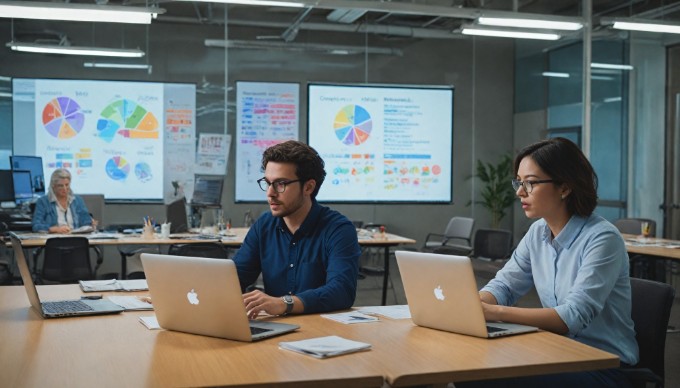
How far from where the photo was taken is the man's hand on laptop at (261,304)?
2.72 metres

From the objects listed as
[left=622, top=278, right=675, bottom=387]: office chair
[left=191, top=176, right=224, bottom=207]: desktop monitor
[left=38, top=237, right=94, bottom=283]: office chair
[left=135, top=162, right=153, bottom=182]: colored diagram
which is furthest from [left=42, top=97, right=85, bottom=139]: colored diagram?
[left=622, top=278, right=675, bottom=387]: office chair

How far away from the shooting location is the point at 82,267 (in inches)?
A: 266

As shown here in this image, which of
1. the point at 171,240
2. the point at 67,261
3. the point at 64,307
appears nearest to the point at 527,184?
the point at 64,307

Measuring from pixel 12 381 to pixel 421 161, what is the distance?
9097 mm

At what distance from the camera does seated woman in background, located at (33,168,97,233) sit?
7.63 metres

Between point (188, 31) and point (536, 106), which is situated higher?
point (188, 31)

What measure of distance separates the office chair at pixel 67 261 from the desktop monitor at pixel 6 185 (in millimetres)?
2300

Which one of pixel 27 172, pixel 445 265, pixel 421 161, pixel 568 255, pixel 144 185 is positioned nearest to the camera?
pixel 445 265

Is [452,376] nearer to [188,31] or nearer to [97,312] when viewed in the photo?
[97,312]

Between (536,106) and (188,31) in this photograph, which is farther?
(536,106)

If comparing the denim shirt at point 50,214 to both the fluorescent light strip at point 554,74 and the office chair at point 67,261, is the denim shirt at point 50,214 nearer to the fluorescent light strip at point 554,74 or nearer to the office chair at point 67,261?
the office chair at point 67,261

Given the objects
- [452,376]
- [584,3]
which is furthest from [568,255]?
[584,3]

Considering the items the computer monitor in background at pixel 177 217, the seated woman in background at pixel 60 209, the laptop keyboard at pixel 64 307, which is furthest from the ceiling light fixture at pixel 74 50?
the laptop keyboard at pixel 64 307

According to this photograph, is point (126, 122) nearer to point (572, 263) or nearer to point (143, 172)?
point (143, 172)
